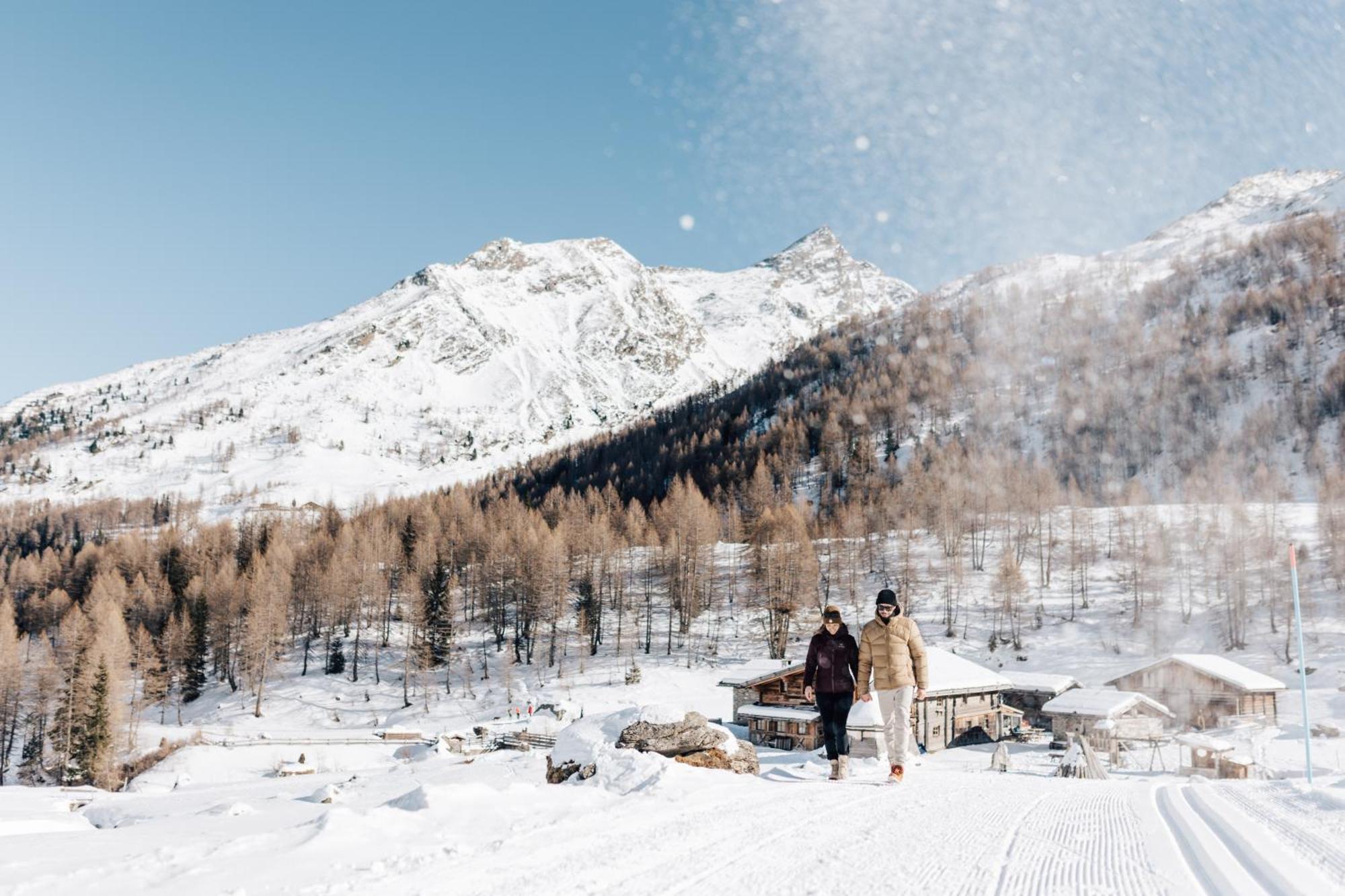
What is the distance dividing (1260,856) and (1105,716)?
142 ft

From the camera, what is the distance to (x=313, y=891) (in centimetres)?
419

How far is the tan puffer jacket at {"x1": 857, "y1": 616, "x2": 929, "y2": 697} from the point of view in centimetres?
892

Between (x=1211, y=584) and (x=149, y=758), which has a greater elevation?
(x=1211, y=584)

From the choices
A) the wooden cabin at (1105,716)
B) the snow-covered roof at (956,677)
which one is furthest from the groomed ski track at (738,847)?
the wooden cabin at (1105,716)

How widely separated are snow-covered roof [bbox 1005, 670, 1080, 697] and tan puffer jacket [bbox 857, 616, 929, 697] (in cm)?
4545

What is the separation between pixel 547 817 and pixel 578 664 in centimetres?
6634

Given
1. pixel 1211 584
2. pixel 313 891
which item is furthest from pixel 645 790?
pixel 1211 584

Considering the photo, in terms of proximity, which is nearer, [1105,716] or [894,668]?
[894,668]

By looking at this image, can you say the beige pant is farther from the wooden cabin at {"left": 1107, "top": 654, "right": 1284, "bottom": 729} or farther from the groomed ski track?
the wooden cabin at {"left": 1107, "top": 654, "right": 1284, "bottom": 729}

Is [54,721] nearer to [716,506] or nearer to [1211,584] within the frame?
[716,506]

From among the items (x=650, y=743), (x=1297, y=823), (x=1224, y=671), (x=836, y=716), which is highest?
(x=1297, y=823)

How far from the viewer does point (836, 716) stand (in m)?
9.59

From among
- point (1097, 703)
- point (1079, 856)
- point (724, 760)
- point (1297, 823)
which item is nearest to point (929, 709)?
point (1097, 703)

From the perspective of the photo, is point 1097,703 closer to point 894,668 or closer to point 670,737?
point 670,737
